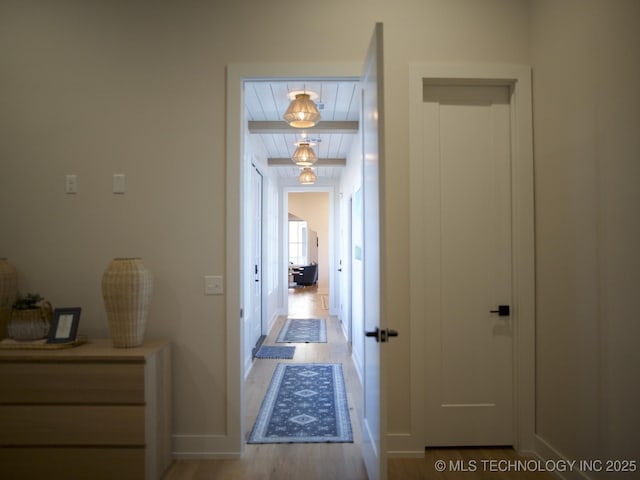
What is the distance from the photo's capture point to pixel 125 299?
2049 millimetres

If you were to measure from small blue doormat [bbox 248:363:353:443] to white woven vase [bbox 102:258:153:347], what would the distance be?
3.66 feet

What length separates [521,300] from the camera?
7.64ft

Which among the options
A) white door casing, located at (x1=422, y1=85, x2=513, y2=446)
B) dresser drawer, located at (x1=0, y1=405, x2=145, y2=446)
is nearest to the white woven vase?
dresser drawer, located at (x1=0, y1=405, x2=145, y2=446)

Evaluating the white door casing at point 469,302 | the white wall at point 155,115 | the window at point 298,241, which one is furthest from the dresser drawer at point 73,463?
the window at point 298,241

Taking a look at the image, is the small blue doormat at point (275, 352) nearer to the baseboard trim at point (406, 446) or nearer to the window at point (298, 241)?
the baseboard trim at point (406, 446)

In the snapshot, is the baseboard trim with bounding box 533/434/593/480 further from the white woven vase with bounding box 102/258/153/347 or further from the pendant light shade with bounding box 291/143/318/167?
the pendant light shade with bounding box 291/143/318/167

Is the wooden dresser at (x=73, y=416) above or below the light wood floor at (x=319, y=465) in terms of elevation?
above

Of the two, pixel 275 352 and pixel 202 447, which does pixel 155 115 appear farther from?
pixel 275 352

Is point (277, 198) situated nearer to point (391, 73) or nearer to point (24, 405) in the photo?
point (391, 73)

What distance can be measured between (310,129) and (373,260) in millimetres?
2800

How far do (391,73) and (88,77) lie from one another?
1.88m

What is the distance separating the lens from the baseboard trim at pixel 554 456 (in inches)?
76.1

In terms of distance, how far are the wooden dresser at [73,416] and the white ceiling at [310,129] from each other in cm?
192

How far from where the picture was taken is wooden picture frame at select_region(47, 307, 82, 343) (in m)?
2.10
